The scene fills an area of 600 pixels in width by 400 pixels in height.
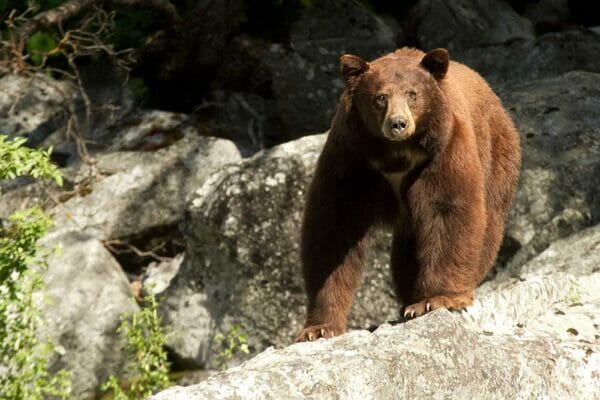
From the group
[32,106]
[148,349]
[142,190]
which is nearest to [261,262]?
[148,349]

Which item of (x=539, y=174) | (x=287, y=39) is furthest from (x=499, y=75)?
(x=539, y=174)

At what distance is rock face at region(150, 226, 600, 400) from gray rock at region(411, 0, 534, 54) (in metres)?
7.42

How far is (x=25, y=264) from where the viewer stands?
6.02 meters

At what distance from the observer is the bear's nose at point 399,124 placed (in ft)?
18.9

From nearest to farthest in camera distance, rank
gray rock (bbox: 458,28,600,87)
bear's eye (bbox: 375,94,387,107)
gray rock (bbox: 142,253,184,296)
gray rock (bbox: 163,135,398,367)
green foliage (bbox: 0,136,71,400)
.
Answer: green foliage (bbox: 0,136,71,400) < bear's eye (bbox: 375,94,387,107) < gray rock (bbox: 163,135,398,367) < gray rock (bbox: 142,253,184,296) < gray rock (bbox: 458,28,600,87)

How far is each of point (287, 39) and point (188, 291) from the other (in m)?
3.94

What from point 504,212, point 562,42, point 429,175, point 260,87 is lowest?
point 260,87

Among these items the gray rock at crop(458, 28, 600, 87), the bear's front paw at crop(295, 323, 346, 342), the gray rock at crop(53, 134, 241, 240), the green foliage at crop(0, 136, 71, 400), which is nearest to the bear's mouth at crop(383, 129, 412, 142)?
the bear's front paw at crop(295, 323, 346, 342)

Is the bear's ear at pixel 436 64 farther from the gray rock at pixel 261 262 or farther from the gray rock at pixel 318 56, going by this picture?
the gray rock at pixel 318 56

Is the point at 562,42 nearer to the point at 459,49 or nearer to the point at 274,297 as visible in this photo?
the point at 459,49

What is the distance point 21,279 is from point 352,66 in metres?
2.12

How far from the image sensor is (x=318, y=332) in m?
6.04

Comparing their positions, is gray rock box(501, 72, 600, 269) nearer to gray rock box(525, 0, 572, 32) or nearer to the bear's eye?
the bear's eye

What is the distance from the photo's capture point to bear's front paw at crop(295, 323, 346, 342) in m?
5.99
